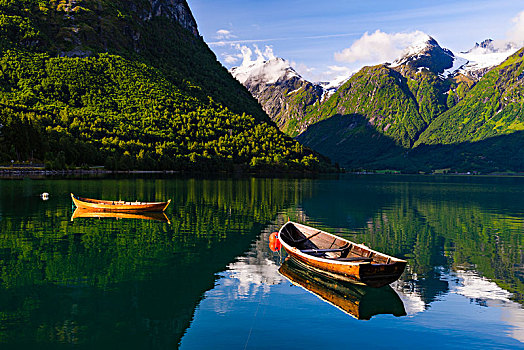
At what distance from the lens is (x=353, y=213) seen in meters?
87.8

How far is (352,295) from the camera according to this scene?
3441 cm

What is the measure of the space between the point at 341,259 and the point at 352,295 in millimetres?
4212

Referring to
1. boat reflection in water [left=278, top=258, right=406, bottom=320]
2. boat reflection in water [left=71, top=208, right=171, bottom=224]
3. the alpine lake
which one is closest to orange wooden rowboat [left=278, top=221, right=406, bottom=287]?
boat reflection in water [left=278, top=258, right=406, bottom=320]

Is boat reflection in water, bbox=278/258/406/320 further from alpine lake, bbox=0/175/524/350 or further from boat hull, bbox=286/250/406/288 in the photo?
boat hull, bbox=286/250/406/288

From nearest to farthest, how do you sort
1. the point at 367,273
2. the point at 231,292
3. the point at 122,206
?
the point at 367,273, the point at 231,292, the point at 122,206

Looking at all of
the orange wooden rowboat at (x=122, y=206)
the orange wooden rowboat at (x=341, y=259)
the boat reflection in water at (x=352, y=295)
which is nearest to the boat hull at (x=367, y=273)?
the orange wooden rowboat at (x=341, y=259)

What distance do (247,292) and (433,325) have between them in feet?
44.8

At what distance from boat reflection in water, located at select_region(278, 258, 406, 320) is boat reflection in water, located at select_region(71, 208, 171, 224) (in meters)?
38.3

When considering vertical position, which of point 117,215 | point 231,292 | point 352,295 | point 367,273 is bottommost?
point 352,295

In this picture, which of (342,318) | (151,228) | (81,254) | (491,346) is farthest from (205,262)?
(491,346)

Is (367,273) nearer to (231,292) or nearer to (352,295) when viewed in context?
(352,295)

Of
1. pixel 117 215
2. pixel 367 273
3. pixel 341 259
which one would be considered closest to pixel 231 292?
pixel 341 259

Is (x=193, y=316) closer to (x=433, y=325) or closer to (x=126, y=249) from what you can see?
(x=433, y=325)

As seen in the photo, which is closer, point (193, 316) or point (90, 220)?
point (193, 316)
